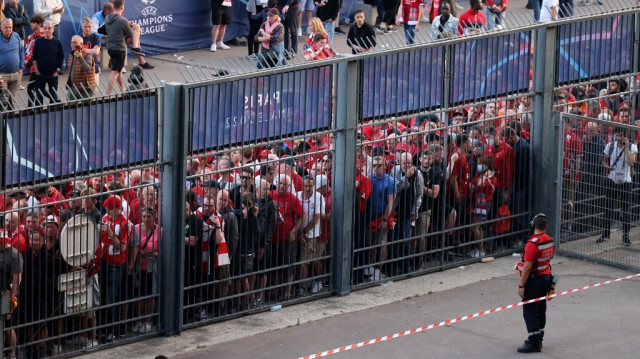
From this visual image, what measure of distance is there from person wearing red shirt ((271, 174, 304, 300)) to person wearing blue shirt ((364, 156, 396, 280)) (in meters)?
1.04

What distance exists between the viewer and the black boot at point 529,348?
1298cm

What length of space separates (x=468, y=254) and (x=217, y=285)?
3.85m

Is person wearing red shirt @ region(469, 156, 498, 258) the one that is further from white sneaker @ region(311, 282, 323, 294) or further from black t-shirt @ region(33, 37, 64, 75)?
black t-shirt @ region(33, 37, 64, 75)

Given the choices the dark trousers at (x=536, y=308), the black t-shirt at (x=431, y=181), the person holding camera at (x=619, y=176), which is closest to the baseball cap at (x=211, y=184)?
the black t-shirt at (x=431, y=181)

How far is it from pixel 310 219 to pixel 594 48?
5011 mm

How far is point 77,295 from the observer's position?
12.7m

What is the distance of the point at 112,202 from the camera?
12.9 m

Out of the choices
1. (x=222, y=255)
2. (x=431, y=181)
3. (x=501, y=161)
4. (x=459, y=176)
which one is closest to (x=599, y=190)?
(x=501, y=161)

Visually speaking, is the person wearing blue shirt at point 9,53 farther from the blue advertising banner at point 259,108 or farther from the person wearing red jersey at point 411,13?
the person wearing red jersey at point 411,13

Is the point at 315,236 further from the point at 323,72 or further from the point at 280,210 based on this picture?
the point at 323,72

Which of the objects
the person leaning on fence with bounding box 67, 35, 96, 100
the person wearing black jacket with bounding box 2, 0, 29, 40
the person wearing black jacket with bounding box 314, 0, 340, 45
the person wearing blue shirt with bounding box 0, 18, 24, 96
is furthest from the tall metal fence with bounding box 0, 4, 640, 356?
the person wearing black jacket with bounding box 314, 0, 340, 45

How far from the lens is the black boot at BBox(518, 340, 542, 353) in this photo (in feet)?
42.6

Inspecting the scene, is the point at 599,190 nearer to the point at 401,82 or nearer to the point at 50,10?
the point at 401,82

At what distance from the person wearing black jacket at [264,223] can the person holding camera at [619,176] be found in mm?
4545
